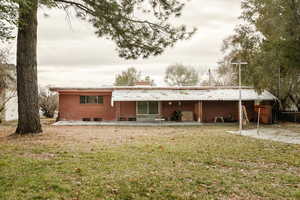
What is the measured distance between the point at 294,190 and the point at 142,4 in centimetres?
900

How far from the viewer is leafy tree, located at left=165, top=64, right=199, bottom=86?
4169cm

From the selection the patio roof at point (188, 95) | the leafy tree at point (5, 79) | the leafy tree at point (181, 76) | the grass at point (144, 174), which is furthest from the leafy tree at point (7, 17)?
the leafy tree at point (181, 76)

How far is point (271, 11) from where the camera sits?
503 inches

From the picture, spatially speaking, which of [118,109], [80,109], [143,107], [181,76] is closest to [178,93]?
[143,107]

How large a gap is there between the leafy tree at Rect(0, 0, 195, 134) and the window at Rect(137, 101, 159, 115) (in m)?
11.3

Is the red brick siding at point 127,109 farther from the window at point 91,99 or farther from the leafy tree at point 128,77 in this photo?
the leafy tree at point 128,77

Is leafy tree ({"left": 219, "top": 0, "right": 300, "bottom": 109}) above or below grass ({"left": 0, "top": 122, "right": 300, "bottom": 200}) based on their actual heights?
above

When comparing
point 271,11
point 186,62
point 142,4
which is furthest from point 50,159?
point 186,62

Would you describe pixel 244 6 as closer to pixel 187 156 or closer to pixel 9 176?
pixel 187 156

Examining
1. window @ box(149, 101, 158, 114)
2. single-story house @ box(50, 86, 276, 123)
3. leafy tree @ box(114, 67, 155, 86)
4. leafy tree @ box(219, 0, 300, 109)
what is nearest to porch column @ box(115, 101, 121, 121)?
single-story house @ box(50, 86, 276, 123)

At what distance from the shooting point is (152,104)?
22.2m

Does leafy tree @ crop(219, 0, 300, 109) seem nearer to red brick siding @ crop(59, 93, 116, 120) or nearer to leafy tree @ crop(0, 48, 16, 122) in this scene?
red brick siding @ crop(59, 93, 116, 120)

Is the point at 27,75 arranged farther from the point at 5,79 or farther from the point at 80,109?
the point at 5,79

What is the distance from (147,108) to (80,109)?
6.25 m
